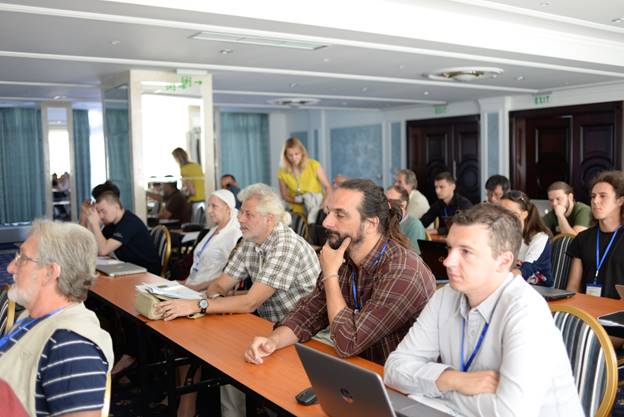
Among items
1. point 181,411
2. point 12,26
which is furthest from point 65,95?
point 181,411

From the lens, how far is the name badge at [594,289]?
11.5ft

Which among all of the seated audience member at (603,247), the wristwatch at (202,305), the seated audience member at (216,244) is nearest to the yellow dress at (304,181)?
the seated audience member at (216,244)

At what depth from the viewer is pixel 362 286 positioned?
245cm

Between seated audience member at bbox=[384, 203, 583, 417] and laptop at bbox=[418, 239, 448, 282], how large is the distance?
7.78 feet

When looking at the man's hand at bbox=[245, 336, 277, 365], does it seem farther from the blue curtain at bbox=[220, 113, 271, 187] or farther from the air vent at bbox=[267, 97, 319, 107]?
the blue curtain at bbox=[220, 113, 271, 187]

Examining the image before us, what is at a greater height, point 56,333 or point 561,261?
point 56,333

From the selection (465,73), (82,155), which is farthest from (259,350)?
(82,155)

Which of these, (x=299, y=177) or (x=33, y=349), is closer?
(x=33, y=349)

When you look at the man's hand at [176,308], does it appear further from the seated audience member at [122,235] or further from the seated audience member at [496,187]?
the seated audience member at [496,187]

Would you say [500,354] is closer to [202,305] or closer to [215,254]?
[202,305]

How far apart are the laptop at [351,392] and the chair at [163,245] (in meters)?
3.69

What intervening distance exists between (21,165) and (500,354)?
12458 millimetres

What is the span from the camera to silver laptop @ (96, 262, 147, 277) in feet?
13.9

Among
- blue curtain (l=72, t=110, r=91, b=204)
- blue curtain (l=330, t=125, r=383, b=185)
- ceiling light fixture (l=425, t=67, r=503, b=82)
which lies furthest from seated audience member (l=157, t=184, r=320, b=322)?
blue curtain (l=72, t=110, r=91, b=204)
